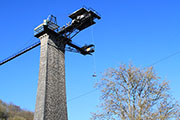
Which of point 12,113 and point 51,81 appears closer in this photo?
point 51,81

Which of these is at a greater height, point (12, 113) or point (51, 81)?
point (12, 113)

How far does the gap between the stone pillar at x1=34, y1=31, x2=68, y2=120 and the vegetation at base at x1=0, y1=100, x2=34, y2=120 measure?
35750mm

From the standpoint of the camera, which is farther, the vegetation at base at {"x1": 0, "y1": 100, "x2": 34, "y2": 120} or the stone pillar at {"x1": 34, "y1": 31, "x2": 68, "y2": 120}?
the vegetation at base at {"x1": 0, "y1": 100, "x2": 34, "y2": 120}

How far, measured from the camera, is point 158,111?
12297 millimetres

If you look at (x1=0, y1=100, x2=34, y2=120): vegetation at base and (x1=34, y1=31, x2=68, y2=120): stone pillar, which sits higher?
(x1=0, y1=100, x2=34, y2=120): vegetation at base

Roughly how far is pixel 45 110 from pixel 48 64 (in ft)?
14.3

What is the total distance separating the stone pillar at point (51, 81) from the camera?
57.0 ft

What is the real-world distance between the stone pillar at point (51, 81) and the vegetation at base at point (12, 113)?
35.7 meters

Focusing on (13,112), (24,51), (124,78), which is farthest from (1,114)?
(124,78)

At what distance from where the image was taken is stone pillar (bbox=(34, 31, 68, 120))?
17375mm

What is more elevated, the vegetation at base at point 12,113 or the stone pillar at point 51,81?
the vegetation at base at point 12,113

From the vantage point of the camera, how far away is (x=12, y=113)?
55.7 metres

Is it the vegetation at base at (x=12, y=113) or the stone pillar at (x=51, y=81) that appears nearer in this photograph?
the stone pillar at (x=51, y=81)

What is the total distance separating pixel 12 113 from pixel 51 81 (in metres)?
42.1
